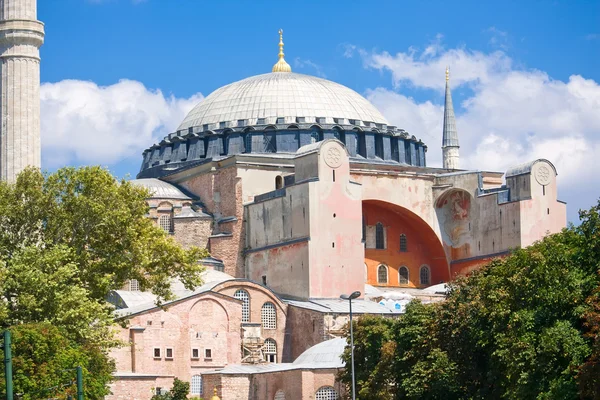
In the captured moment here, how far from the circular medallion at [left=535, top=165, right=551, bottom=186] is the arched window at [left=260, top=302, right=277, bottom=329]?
49.5ft

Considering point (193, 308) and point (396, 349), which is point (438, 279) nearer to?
point (193, 308)

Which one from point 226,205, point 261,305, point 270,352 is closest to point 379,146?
point 226,205

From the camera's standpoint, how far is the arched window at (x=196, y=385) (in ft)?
197

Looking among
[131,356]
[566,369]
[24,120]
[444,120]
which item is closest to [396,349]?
[566,369]

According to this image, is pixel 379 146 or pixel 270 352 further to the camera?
pixel 379 146

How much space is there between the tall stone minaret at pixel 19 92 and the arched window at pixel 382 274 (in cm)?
2214

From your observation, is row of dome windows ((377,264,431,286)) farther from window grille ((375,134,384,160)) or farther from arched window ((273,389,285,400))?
arched window ((273,389,285,400))

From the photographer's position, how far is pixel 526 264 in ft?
133

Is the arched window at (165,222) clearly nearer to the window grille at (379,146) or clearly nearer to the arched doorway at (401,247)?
the arched doorway at (401,247)

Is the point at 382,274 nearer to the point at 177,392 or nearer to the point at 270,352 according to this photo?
the point at 270,352

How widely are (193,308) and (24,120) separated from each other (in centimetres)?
1063

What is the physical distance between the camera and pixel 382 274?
74.6 metres

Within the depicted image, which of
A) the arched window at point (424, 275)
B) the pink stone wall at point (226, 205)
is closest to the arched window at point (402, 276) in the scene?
the arched window at point (424, 275)

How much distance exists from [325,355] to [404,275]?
1744cm
